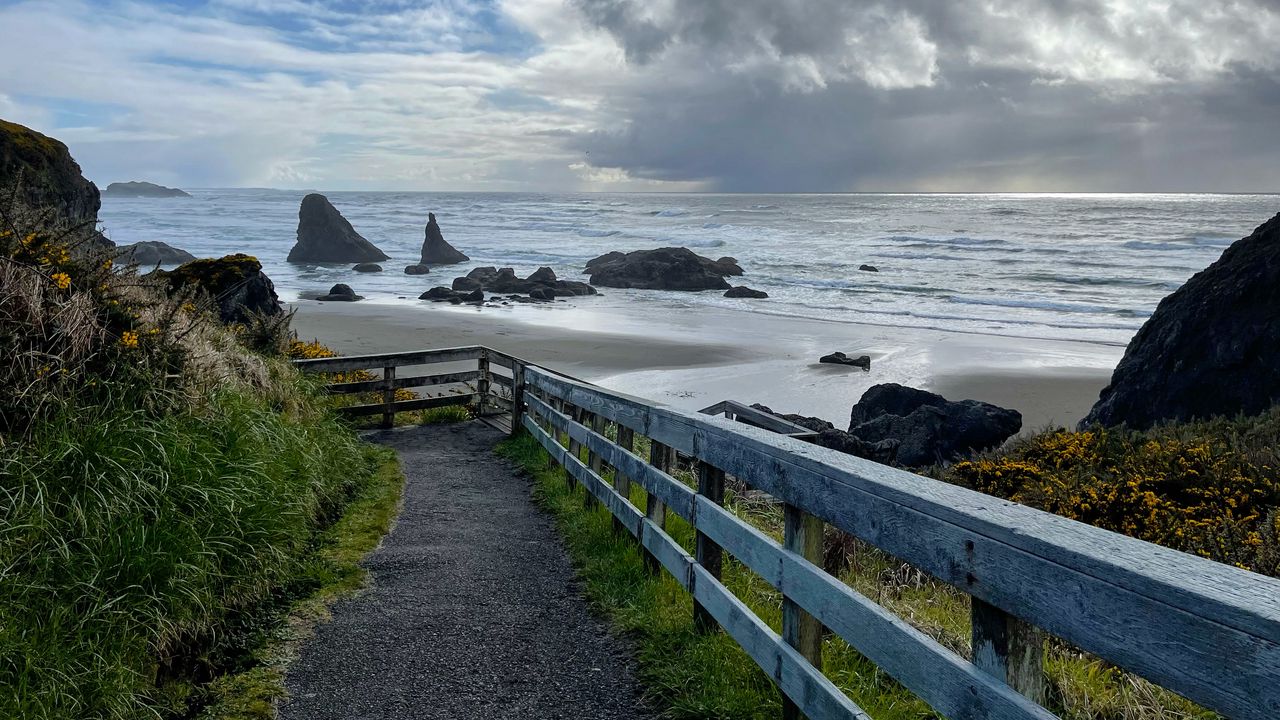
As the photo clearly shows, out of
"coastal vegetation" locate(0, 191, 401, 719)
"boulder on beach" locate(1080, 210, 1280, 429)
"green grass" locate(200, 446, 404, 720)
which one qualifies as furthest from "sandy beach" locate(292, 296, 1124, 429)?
"coastal vegetation" locate(0, 191, 401, 719)

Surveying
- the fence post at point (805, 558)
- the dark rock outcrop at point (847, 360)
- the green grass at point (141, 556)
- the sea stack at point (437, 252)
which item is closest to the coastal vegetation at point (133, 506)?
the green grass at point (141, 556)

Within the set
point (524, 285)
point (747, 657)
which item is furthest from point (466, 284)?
point (747, 657)

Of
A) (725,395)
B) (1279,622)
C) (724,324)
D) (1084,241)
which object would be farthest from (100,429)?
(1084,241)

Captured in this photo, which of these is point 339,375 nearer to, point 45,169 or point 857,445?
point 45,169

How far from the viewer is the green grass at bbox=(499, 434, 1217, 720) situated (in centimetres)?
384

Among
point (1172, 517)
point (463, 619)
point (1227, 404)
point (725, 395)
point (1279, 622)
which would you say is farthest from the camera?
point (725, 395)

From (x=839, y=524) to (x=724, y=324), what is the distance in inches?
1188

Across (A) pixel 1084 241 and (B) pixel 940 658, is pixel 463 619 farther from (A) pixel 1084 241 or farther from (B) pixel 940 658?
(A) pixel 1084 241

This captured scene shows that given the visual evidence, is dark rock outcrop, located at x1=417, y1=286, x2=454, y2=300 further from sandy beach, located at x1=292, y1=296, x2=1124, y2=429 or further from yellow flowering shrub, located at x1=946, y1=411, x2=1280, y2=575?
yellow flowering shrub, located at x1=946, y1=411, x2=1280, y2=575

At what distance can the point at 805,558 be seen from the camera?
11.4 ft

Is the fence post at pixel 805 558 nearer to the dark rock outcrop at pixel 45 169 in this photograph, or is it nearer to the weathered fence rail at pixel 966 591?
the weathered fence rail at pixel 966 591

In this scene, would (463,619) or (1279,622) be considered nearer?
(1279,622)

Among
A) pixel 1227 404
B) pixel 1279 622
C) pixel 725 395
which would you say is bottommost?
pixel 725 395

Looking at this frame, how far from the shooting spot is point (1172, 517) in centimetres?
635
